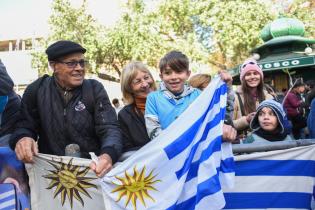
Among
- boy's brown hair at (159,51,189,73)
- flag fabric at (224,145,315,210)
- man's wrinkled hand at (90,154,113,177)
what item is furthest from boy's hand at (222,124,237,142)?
man's wrinkled hand at (90,154,113,177)

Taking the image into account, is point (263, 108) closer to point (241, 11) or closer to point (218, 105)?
point (218, 105)

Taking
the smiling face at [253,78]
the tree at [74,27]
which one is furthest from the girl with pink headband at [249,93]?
the tree at [74,27]

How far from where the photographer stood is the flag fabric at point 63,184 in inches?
133

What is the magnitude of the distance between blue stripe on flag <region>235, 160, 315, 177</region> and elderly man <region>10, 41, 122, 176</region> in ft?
3.11

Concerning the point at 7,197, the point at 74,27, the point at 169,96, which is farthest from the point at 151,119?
the point at 74,27

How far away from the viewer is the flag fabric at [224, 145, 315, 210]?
11.3ft

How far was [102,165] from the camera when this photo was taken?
3158 millimetres

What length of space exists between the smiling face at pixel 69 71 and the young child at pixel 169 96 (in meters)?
0.58

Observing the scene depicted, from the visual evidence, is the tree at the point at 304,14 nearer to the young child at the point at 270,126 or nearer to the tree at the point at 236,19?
the tree at the point at 236,19

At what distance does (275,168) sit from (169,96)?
0.98m

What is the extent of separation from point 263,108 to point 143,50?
1865cm

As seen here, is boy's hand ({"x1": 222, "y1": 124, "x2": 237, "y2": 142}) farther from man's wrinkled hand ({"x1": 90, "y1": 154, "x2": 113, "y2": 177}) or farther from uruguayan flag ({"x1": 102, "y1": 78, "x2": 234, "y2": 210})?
man's wrinkled hand ({"x1": 90, "y1": 154, "x2": 113, "y2": 177})

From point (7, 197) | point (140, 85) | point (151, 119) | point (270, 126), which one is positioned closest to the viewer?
point (7, 197)

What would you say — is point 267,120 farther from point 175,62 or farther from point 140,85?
point 140,85
